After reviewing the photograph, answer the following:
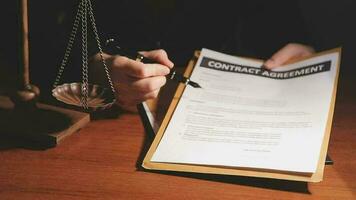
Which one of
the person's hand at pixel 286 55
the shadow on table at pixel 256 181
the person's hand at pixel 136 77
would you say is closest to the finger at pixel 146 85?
the person's hand at pixel 136 77

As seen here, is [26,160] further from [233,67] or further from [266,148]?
[233,67]

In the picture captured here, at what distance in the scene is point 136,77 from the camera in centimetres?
95

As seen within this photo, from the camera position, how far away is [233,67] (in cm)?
115

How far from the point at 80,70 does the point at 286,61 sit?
1.85 feet

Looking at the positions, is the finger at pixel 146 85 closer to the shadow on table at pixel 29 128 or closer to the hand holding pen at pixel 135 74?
the hand holding pen at pixel 135 74

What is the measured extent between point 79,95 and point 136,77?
182 mm

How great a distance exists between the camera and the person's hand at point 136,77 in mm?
940

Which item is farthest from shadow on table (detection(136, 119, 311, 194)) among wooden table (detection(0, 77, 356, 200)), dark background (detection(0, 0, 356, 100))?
dark background (detection(0, 0, 356, 100))

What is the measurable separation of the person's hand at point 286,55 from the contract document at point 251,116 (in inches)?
0.8

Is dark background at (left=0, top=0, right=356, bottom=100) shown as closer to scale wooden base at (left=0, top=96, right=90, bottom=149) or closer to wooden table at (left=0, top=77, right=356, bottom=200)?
scale wooden base at (left=0, top=96, right=90, bottom=149)

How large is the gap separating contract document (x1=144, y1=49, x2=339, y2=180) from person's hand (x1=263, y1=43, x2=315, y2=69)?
20mm

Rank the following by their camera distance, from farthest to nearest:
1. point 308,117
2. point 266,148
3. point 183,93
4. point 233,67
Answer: point 233,67 → point 183,93 → point 308,117 → point 266,148

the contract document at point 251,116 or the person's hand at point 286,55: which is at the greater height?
the person's hand at point 286,55

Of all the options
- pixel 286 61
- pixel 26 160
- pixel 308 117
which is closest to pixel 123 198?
pixel 26 160
